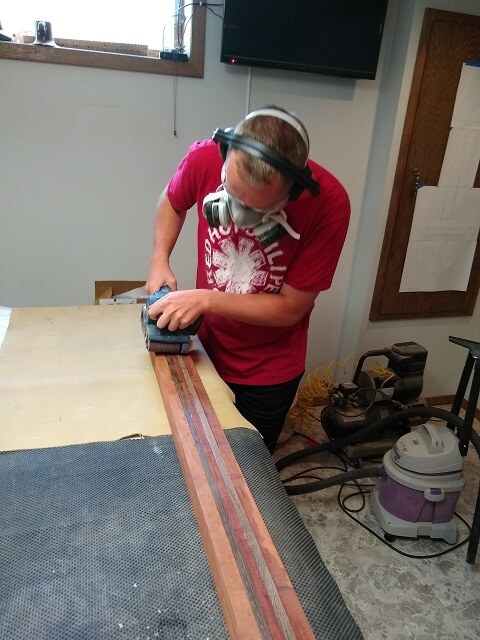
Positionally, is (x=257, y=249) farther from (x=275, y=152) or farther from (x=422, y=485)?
(x=422, y=485)

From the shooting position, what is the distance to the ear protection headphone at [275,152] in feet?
2.78

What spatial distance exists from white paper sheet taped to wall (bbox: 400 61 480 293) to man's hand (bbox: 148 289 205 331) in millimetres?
1637

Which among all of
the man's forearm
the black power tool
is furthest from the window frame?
the black power tool

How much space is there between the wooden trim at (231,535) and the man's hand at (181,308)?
181 millimetres

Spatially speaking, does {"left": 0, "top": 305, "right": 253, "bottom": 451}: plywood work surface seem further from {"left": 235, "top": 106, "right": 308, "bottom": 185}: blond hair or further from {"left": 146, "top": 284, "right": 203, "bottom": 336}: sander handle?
{"left": 235, "top": 106, "right": 308, "bottom": 185}: blond hair

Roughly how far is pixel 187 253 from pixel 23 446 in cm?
155

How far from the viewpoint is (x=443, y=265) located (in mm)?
2543

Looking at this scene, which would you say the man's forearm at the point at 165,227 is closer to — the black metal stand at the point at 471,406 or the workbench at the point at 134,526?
the workbench at the point at 134,526

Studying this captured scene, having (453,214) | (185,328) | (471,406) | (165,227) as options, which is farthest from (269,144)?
(453,214)

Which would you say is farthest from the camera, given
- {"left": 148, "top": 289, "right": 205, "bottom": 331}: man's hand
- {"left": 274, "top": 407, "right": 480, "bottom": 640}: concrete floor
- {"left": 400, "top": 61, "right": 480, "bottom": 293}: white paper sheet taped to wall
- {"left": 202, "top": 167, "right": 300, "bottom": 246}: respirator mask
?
{"left": 400, "top": 61, "right": 480, "bottom": 293}: white paper sheet taped to wall

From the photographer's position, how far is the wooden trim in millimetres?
603

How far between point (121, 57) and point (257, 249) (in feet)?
4.19

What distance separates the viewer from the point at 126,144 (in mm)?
2076

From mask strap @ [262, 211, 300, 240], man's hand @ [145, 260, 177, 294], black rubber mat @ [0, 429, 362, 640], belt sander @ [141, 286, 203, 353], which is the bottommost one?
black rubber mat @ [0, 429, 362, 640]
